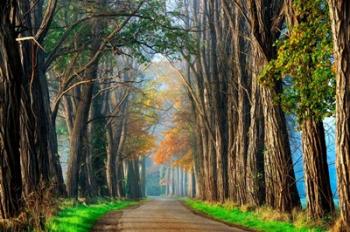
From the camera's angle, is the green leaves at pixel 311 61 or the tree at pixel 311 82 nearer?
the green leaves at pixel 311 61

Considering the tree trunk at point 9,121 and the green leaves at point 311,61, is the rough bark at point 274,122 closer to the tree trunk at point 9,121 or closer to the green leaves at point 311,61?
the green leaves at point 311,61

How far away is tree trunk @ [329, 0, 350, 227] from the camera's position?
9508mm

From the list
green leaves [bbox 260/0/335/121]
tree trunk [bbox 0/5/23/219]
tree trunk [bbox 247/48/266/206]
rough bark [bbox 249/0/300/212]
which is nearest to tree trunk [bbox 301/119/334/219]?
green leaves [bbox 260/0/335/121]

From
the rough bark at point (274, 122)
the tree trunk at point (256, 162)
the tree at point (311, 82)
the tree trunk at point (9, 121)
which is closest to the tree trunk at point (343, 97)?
the tree at point (311, 82)

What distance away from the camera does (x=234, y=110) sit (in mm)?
26547

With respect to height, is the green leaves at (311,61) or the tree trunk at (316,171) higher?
the green leaves at (311,61)

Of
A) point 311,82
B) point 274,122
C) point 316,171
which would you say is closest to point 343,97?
point 311,82

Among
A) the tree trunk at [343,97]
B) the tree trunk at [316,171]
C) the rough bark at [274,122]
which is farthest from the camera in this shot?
the rough bark at [274,122]

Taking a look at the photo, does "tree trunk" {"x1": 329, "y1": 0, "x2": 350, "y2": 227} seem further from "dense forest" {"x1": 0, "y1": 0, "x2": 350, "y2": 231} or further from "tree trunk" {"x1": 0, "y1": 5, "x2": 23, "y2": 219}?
"tree trunk" {"x1": 0, "y1": 5, "x2": 23, "y2": 219}

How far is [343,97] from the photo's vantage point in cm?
954

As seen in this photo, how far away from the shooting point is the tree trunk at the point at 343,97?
9.51 m

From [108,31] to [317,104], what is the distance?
1407 centimetres

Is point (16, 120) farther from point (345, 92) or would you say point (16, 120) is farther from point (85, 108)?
point (85, 108)

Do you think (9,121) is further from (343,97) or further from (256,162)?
(256,162)
